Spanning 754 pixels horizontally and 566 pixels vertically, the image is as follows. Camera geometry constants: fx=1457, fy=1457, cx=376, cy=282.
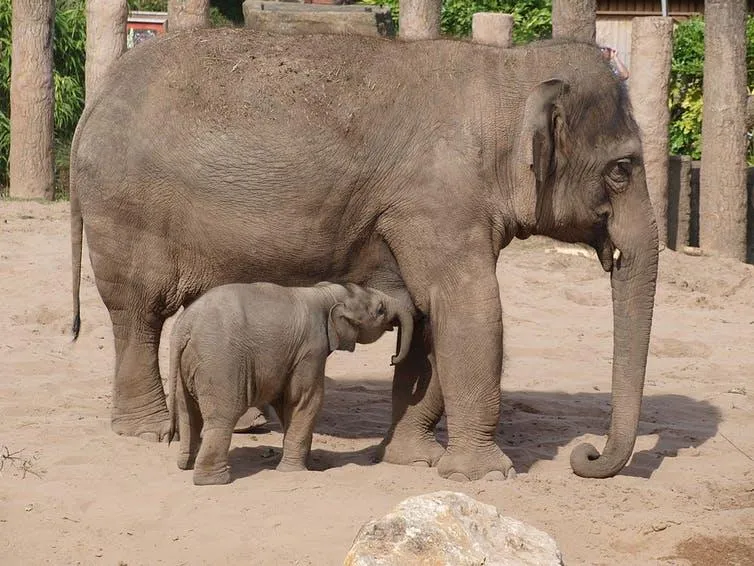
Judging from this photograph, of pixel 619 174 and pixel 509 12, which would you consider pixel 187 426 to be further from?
pixel 509 12

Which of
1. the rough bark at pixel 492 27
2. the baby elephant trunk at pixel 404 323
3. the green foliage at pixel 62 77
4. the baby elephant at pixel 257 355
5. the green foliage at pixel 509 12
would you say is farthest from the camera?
the green foliage at pixel 509 12

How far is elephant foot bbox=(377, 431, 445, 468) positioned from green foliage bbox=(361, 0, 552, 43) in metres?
12.3

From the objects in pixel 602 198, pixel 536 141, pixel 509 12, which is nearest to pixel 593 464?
pixel 602 198

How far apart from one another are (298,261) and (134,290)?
846 millimetres

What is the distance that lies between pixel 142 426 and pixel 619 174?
265 cm

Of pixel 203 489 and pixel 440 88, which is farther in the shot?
pixel 440 88

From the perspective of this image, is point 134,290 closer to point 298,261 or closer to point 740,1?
point 298,261

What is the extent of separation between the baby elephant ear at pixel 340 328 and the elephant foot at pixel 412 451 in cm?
71

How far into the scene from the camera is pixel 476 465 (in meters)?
6.72

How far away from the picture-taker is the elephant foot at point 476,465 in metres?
6.71

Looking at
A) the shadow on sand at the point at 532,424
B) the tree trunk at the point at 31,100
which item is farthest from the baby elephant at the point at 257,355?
the tree trunk at the point at 31,100

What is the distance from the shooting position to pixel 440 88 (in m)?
6.74

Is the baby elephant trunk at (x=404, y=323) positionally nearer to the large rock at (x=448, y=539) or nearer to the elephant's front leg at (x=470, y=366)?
the elephant's front leg at (x=470, y=366)

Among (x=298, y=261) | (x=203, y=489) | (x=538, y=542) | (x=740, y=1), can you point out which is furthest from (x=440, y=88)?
(x=740, y=1)
